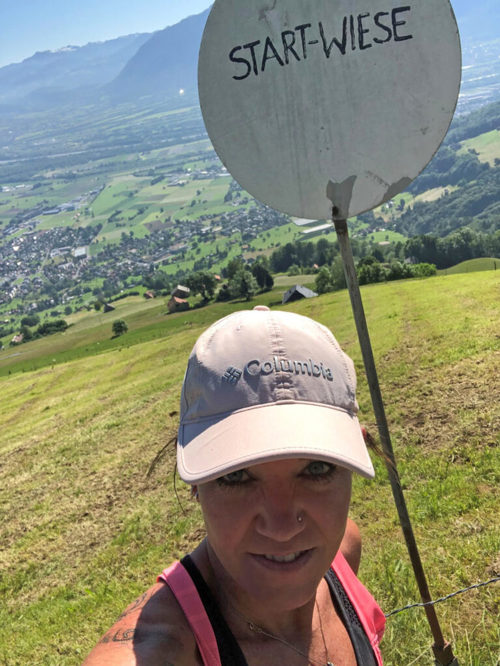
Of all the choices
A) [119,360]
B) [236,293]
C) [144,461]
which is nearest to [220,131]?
[144,461]

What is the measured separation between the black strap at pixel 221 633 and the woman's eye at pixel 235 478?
1.45 feet

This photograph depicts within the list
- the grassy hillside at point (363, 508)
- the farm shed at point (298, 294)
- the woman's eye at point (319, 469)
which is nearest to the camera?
the woman's eye at point (319, 469)

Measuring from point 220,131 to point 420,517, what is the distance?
164 inches

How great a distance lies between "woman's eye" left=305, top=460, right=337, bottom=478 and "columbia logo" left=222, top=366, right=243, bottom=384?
389 mm

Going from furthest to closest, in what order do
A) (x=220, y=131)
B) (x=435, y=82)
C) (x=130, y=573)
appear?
1. (x=130, y=573)
2. (x=220, y=131)
3. (x=435, y=82)

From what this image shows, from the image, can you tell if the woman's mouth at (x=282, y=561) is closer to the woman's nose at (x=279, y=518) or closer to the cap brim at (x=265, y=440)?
the woman's nose at (x=279, y=518)

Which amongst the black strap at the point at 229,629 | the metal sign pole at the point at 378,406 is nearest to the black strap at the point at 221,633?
the black strap at the point at 229,629

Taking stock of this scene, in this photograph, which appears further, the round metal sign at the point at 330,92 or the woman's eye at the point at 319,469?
the round metal sign at the point at 330,92

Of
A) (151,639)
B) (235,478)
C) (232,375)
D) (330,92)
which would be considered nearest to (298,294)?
(330,92)

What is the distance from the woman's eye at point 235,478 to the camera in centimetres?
159

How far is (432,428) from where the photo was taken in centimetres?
637

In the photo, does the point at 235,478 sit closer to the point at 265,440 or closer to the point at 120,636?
the point at 265,440

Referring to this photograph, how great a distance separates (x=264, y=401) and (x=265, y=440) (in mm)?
150

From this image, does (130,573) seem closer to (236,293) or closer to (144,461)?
(144,461)
